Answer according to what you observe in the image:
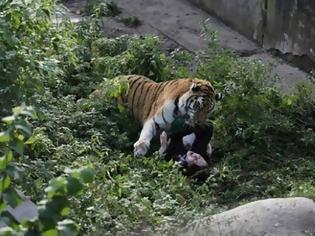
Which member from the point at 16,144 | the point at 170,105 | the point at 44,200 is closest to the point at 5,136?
the point at 16,144

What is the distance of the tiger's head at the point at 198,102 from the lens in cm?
625

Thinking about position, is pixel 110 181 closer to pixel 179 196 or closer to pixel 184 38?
pixel 179 196

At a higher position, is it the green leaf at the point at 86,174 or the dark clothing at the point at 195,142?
the green leaf at the point at 86,174

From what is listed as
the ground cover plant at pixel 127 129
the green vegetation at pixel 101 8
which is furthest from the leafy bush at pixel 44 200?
the green vegetation at pixel 101 8

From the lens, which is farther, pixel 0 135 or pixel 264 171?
pixel 264 171

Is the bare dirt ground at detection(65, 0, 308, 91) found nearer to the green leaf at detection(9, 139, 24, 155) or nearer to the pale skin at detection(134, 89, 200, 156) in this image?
the pale skin at detection(134, 89, 200, 156)

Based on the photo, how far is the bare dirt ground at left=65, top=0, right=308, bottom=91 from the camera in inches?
330

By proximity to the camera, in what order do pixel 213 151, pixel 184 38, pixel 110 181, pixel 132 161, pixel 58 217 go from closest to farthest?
pixel 58 217, pixel 110 181, pixel 132 161, pixel 213 151, pixel 184 38

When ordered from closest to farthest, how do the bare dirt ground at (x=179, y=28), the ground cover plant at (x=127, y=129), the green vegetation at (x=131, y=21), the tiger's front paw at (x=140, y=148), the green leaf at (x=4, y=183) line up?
1. the green leaf at (x=4, y=183)
2. the ground cover plant at (x=127, y=129)
3. the tiger's front paw at (x=140, y=148)
4. the bare dirt ground at (x=179, y=28)
5. the green vegetation at (x=131, y=21)

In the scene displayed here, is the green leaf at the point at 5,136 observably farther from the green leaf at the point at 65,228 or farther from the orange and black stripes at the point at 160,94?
the orange and black stripes at the point at 160,94

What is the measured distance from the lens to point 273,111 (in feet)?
21.9

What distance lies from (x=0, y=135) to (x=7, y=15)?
3.01 metres

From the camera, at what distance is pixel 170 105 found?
20.8ft

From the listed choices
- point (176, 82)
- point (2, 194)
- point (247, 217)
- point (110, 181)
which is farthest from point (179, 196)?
point (2, 194)
